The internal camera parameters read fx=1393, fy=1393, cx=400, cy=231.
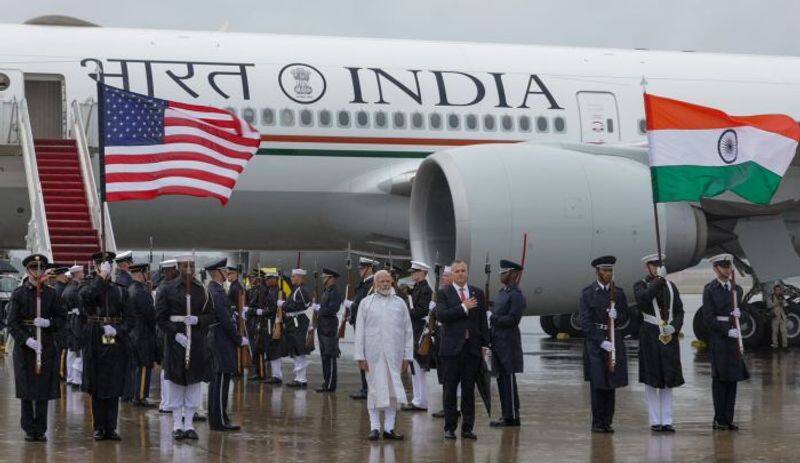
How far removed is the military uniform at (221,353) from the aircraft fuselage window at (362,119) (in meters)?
7.21

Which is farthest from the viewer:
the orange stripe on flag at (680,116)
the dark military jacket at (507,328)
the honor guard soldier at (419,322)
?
the honor guard soldier at (419,322)

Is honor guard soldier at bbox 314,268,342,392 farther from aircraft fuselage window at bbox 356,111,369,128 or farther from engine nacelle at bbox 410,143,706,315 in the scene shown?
aircraft fuselage window at bbox 356,111,369,128

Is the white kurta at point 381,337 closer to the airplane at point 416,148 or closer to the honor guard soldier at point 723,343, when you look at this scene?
the honor guard soldier at point 723,343

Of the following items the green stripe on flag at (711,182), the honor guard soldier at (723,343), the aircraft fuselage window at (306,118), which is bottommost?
the honor guard soldier at (723,343)

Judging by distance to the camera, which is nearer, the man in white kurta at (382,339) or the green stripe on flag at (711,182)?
the man in white kurta at (382,339)

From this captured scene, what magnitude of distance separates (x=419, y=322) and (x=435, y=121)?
5.65m

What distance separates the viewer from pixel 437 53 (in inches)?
818

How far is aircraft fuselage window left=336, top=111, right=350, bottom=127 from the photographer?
64.3 ft

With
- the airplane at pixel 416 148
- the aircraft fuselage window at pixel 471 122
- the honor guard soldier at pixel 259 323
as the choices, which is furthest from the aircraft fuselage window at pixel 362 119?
the honor guard soldier at pixel 259 323

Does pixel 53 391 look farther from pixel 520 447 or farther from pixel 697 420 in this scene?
pixel 697 420

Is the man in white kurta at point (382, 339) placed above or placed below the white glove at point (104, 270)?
below

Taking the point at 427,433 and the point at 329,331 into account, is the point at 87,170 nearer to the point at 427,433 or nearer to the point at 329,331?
the point at 329,331

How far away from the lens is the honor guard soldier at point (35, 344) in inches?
456

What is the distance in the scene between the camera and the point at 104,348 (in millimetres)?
11969
